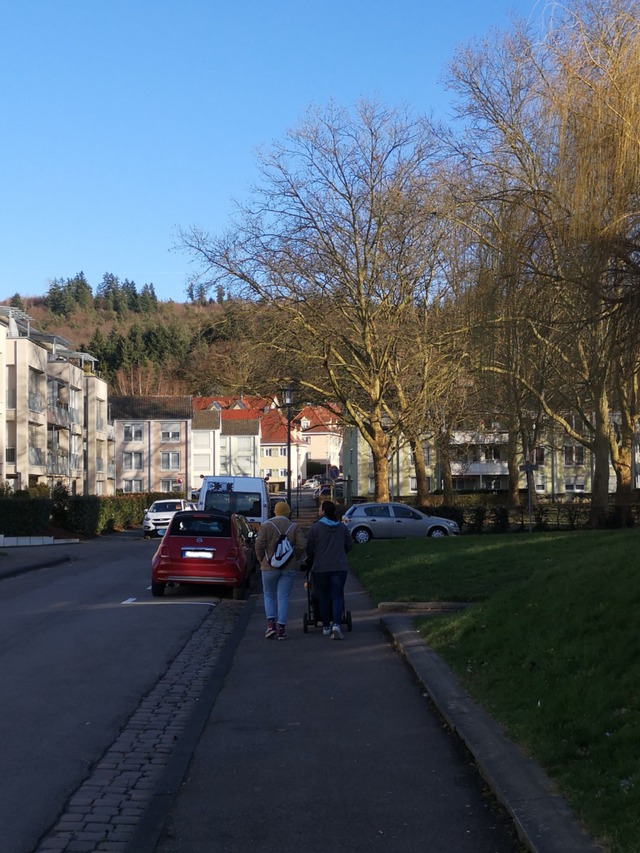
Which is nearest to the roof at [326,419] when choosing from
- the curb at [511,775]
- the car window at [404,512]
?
the car window at [404,512]

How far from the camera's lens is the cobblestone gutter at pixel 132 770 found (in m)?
5.41

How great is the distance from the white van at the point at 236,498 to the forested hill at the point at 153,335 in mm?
6927

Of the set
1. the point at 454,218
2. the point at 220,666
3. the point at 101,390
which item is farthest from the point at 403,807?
the point at 101,390

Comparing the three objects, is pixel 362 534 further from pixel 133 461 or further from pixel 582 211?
pixel 133 461

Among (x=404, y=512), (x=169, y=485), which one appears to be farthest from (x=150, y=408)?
(x=404, y=512)

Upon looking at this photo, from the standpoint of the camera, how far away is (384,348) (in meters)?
37.8

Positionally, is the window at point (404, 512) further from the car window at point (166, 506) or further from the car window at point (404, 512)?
the car window at point (166, 506)

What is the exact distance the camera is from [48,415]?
61906 millimetres

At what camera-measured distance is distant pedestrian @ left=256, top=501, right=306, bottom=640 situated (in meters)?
12.9

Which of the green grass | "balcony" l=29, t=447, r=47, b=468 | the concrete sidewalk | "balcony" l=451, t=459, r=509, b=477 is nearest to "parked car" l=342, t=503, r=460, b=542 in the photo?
the green grass

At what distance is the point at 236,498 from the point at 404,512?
1028 centimetres

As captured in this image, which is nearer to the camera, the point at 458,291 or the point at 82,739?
the point at 82,739

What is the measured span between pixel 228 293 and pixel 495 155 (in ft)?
43.7

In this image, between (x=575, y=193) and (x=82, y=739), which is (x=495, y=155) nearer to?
(x=575, y=193)
